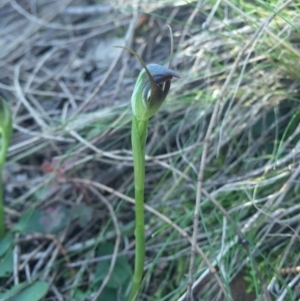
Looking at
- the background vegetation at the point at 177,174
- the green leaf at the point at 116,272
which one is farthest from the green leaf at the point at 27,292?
the green leaf at the point at 116,272

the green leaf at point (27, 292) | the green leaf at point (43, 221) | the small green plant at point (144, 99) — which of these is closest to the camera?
A: the small green plant at point (144, 99)

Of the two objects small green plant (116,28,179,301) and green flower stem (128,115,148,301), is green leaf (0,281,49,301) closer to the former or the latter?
green flower stem (128,115,148,301)

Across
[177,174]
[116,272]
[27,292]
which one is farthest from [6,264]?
[177,174]

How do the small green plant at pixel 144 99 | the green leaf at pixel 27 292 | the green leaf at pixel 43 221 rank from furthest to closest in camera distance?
1. the green leaf at pixel 43 221
2. the green leaf at pixel 27 292
3. the small green plant at pixel 144 99

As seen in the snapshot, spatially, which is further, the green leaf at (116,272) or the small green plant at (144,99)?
the green leaf at (116,272)

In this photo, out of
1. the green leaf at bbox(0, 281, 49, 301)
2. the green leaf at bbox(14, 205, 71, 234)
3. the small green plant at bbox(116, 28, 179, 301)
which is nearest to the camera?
the small green plant at bbox(116, 28, 179, 301)

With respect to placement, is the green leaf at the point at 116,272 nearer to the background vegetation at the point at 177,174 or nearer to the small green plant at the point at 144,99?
the background vegetation at the point at 177,174

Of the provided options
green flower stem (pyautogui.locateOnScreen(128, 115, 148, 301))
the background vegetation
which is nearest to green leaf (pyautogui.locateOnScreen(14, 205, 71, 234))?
the background vegetation

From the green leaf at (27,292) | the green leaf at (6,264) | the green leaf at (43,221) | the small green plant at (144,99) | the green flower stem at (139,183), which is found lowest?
the green leaf at (6,264)
